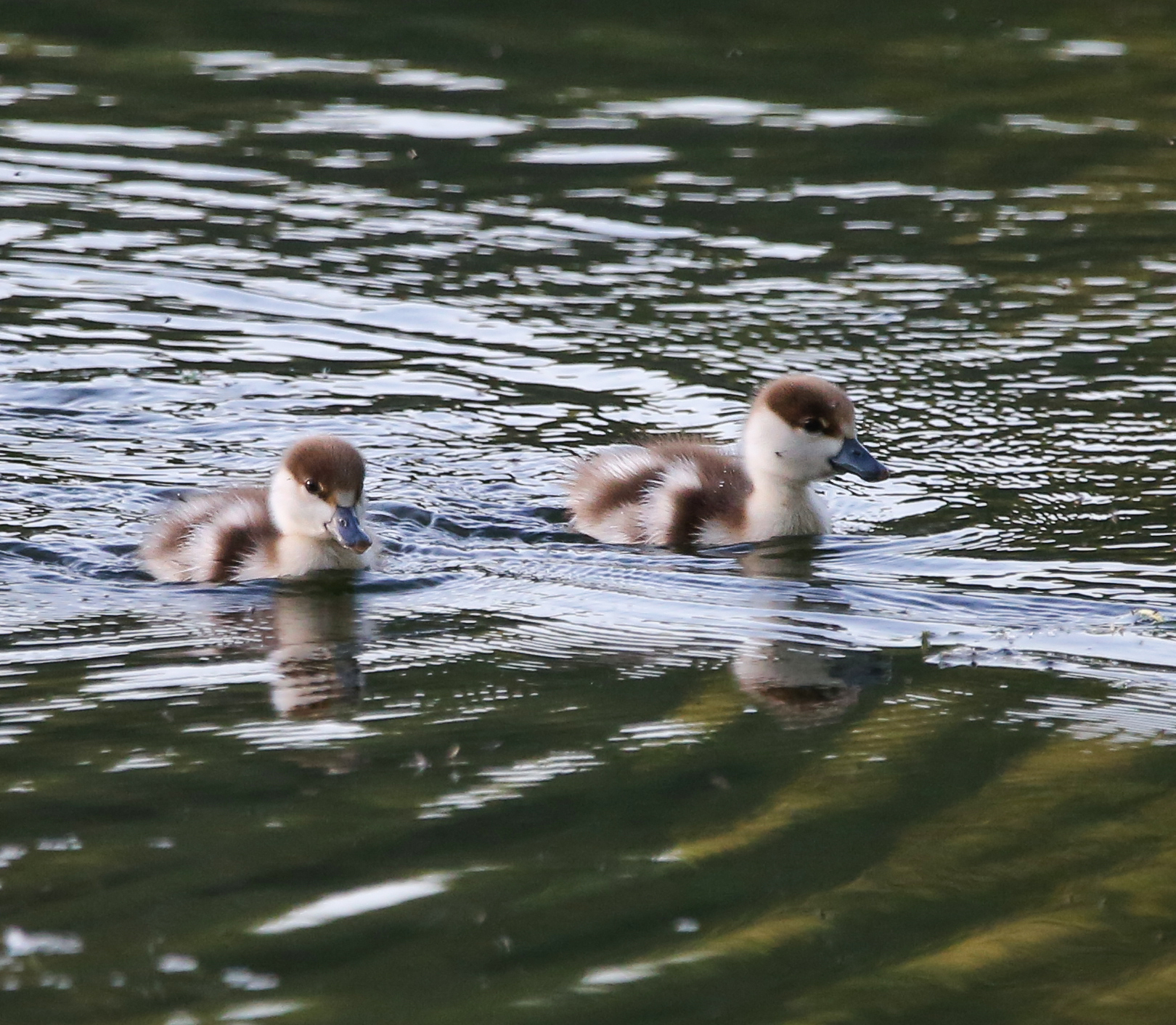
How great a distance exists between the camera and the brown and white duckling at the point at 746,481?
20.8ft

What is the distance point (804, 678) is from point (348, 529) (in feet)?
5.43

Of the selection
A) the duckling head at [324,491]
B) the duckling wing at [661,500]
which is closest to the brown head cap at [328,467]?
the duckling head at [324,491]

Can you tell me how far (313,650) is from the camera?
16.6ft

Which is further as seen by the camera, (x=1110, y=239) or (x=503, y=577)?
(x=1110, y=239)

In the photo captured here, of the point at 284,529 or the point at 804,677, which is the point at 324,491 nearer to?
the point at 284,529

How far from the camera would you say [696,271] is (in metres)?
9.16

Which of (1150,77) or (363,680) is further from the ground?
(1150,77)

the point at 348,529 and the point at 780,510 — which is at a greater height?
the point at 348,529

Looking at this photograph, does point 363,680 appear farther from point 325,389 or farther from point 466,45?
point 466,45


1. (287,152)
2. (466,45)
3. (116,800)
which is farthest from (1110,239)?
(116,800)

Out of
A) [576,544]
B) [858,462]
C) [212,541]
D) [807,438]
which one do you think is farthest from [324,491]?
[858,462]

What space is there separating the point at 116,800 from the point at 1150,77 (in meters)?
10.9

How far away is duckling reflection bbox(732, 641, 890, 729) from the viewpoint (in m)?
4.45

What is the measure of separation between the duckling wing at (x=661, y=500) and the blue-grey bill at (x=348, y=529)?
2.76 ft
